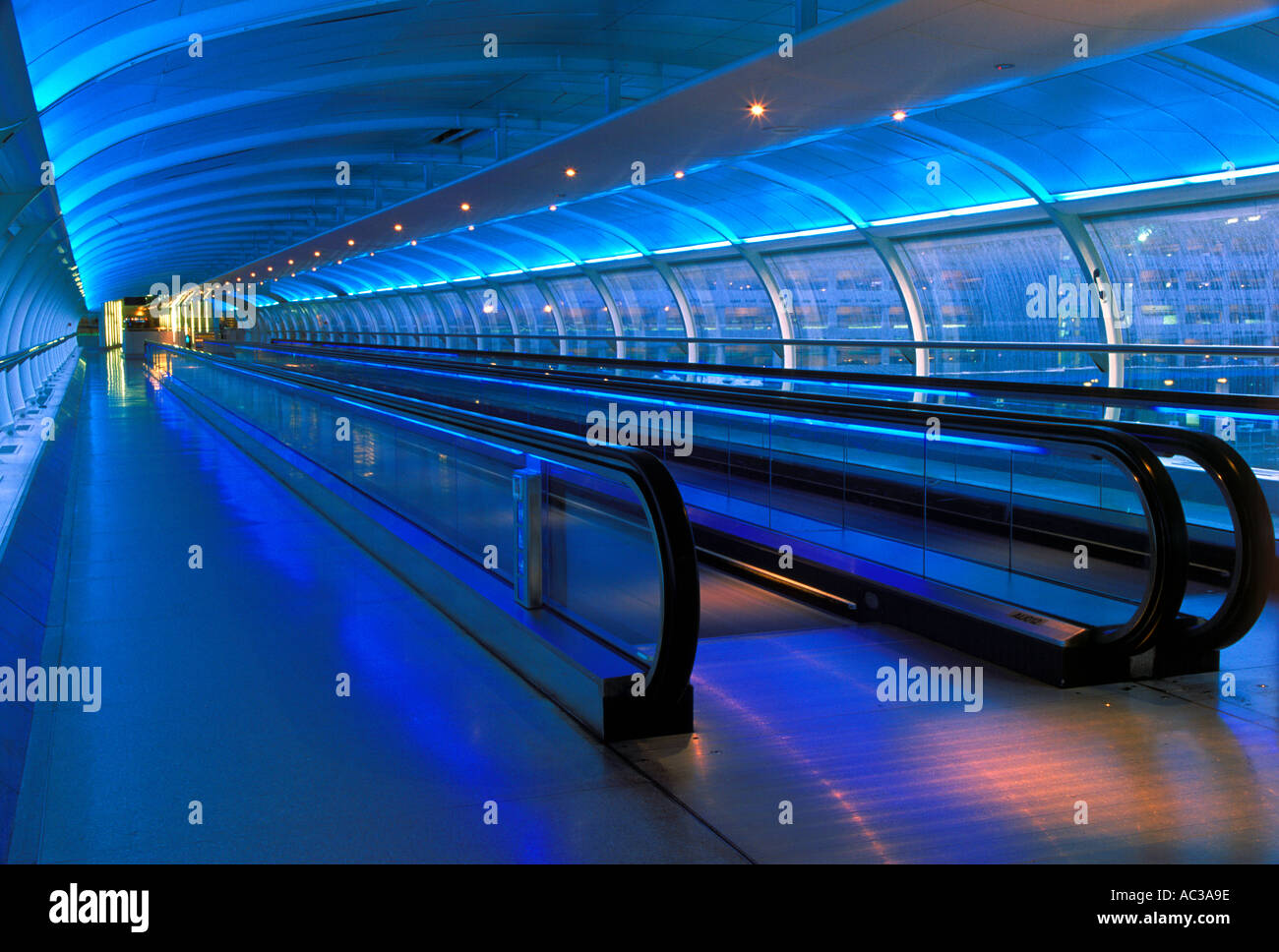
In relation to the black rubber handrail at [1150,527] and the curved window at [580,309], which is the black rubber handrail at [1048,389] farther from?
the curved window at [580,309]

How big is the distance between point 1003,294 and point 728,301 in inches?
387

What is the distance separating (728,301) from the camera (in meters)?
29.0

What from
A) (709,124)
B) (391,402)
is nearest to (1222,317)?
(709,124)

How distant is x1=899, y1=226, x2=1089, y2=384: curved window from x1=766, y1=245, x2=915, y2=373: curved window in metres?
0.85

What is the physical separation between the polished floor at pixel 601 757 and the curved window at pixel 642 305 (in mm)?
25424

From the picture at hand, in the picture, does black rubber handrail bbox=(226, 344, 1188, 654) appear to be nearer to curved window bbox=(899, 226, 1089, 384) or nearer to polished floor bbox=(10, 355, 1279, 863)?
polished floor bbox=(10, 355, 1279, 863)

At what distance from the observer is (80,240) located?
91.4 ft

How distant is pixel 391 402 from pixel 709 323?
2259 cm

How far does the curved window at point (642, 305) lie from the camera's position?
32603 millimetres

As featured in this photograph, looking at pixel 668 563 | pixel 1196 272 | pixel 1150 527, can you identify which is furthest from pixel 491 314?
pixel 668 563

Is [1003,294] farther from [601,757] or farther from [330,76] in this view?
[601,757]

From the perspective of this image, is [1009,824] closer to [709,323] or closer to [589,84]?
[589,84]

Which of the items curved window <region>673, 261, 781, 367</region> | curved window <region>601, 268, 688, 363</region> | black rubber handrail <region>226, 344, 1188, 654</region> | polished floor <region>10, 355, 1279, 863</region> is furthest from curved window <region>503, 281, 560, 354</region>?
black rubber handrail <region>226, 344, 1188, 654</region>

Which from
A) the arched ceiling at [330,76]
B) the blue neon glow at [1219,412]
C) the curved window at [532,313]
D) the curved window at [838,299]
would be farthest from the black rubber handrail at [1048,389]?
the curved window at [532,313]
